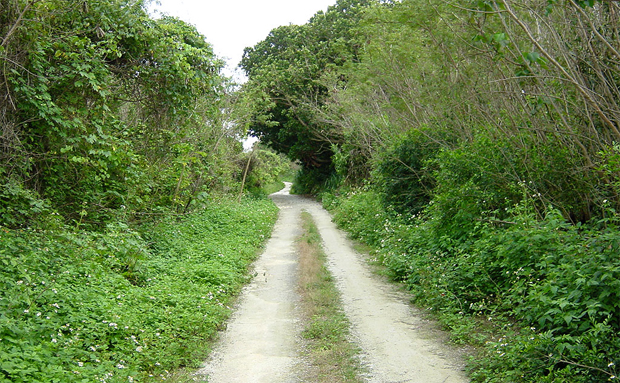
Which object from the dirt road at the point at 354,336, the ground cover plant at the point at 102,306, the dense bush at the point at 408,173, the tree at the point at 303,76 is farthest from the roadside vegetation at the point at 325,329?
the tree at the point at 303,76

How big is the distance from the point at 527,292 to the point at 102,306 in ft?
16.9

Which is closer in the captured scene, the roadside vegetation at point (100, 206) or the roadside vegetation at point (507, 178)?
the roadside vegetation at point (507, 178)

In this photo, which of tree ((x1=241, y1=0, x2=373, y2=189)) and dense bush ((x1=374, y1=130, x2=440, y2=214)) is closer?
dense bush ((x1=374, y1=130, x2=440, y2=214))

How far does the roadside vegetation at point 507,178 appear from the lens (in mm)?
5027

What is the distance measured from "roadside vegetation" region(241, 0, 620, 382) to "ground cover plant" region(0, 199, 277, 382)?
10.9 ft

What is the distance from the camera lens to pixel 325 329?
663 centimetres

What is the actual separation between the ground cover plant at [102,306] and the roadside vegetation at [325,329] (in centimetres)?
126

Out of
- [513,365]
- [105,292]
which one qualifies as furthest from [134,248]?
[513,365]

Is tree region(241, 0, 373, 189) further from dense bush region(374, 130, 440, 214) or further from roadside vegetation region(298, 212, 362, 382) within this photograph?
roadside vegetation region(298, 212, 362, 382)

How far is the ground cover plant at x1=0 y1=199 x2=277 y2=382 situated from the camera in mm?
4602

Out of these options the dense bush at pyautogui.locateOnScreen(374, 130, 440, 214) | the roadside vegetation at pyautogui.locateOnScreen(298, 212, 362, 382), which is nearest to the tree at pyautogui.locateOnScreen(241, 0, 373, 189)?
the dense bush at pyautogui.locateOnScreen(374, 130, 440, 214)

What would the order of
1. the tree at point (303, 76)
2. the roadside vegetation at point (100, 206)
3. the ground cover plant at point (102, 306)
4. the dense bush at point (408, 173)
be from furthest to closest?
the tree at point (303, 76) → the dense bush at point (408, 173) → the roadside vegetation at point (100, 206) → the ground cover plant at point (102, 306)

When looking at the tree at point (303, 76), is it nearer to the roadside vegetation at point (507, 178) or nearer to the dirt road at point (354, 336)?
the roadside vegetation at point (507, 178)

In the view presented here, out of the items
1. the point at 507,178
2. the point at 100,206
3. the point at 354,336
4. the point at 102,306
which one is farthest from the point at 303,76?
the point at 102,306
